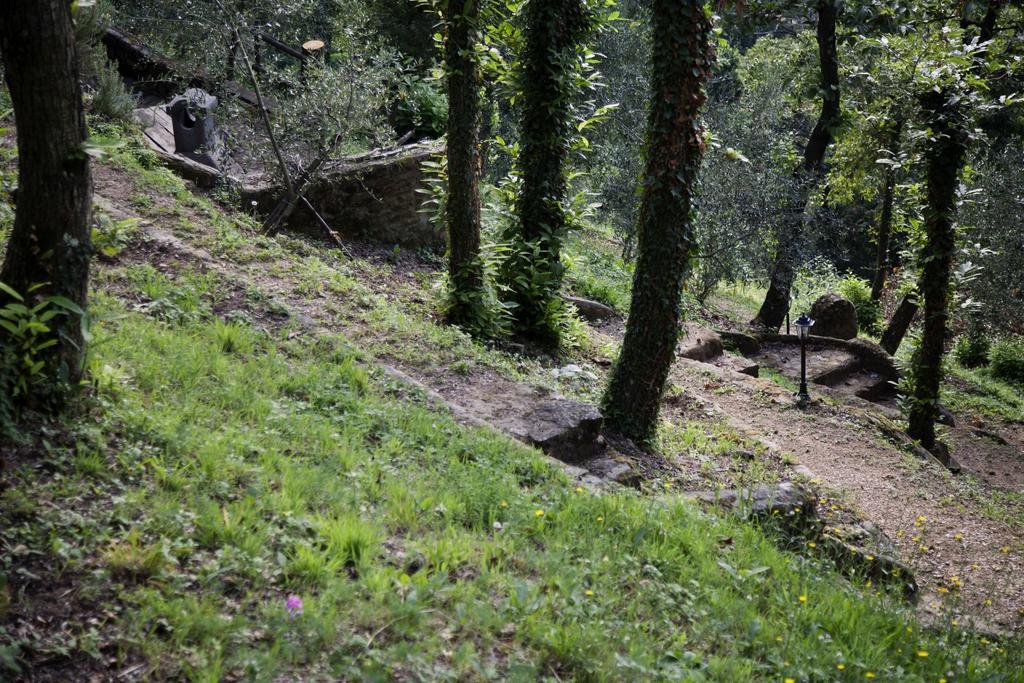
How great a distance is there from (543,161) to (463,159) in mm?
1201

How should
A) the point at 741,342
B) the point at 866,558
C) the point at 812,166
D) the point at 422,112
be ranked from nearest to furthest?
1. the point at 866,558
2. the point at 422,112
3. the point at 741,342
4. the point at 812,166

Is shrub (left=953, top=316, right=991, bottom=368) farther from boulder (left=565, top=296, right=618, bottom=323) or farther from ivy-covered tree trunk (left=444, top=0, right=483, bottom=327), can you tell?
ivy-covered tree trunk (left=444, top=0, right=483, bottom=327)

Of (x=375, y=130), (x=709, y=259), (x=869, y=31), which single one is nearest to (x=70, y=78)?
Answer: (x=375, y=130)

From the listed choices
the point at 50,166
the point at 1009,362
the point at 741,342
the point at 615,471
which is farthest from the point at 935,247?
the point at 1009,362

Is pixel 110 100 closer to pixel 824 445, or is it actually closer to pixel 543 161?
pixel 543 161

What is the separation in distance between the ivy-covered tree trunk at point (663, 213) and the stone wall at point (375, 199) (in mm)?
4311

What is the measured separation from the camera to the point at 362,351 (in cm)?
668

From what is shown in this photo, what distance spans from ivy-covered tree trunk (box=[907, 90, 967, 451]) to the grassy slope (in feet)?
21.7

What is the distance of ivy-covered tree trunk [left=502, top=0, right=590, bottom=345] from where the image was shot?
30.1 feet

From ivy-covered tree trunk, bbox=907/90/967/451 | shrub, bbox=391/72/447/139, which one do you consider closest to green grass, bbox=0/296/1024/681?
ivy-covered tree trunk, bbox=907/90/967/451

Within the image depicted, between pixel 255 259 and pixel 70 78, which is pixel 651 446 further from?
pixel 70 78

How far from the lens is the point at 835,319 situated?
16609mm

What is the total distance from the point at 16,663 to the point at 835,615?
374 cm

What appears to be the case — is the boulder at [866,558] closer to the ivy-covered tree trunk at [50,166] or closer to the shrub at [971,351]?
the ivy-covered tree trunk at [50,166]
